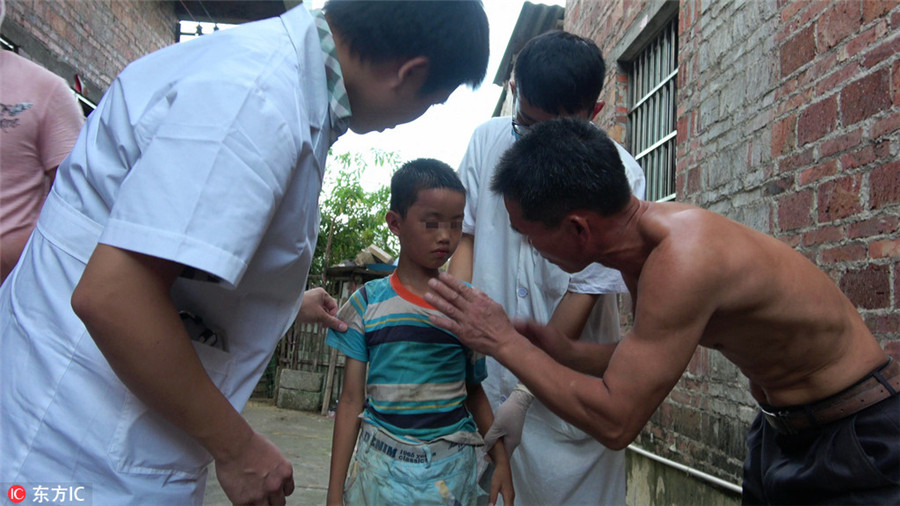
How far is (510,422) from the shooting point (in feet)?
6.79

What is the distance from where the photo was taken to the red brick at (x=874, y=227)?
2282 millimetres

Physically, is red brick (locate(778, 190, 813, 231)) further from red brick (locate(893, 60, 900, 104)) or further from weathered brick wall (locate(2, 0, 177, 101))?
weathered brick wall (locate(2, 0, 177, 101))

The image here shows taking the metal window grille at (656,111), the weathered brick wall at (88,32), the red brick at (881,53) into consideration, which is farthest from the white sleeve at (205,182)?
the weathered brick wall at (88,32)

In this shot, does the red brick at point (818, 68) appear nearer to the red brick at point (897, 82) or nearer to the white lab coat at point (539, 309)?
the red brick at point (897, 82)

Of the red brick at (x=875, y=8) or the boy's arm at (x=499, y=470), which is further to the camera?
the red brick at (x=875, y=8)

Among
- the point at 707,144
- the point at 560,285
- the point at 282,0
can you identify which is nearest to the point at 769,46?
the point at 707,144

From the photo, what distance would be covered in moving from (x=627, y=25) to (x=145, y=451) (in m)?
5.08

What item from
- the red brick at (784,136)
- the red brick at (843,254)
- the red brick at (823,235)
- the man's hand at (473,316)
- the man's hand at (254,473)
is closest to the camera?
the man's hand at (254,473)

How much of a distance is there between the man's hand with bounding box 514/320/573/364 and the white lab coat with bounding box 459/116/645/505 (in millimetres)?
189

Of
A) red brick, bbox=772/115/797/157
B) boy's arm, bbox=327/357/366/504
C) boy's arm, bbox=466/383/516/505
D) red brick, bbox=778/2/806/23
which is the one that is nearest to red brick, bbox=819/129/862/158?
red brick, bbox=772/115/797/157

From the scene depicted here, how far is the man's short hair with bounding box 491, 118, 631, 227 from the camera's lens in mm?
1739

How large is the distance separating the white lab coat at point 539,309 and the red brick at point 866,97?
949 millimetres

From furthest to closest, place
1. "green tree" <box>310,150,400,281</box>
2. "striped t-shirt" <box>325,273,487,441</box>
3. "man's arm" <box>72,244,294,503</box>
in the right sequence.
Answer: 1. "green tree" <box>310,150,400,281</box>
2. "striped t-shirt" <box>325,273,487,441</box>
3. "man's arm" <box>72,244,294,503</box>

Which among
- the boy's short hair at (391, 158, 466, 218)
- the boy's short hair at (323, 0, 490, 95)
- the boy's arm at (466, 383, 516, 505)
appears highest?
the boy's short hair at (323, 0, 490, 95)
